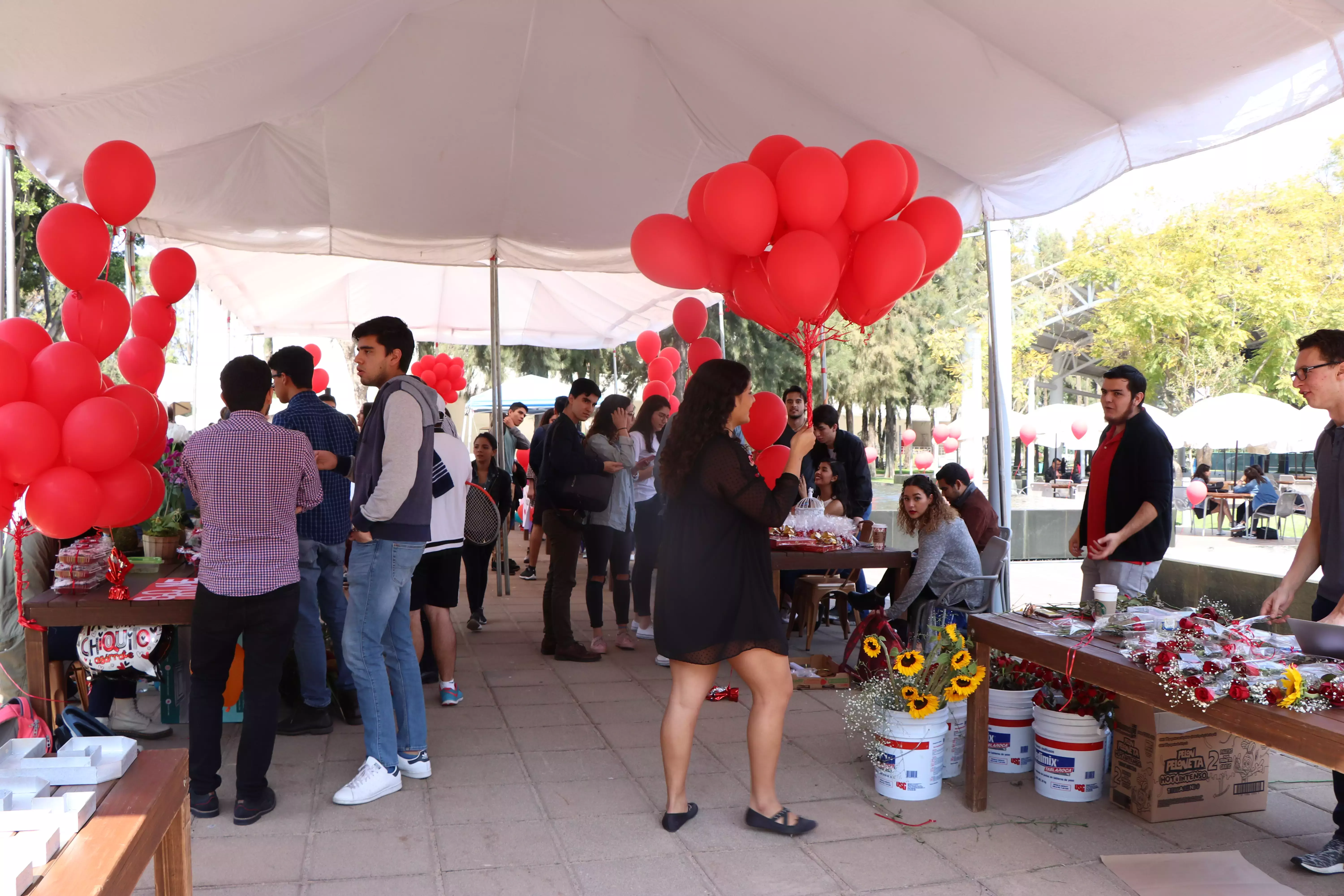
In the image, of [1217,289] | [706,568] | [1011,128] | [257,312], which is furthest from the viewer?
[1217,289]

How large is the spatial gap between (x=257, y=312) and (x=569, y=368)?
12314 mm

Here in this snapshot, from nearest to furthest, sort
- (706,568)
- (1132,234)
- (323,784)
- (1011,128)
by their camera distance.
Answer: (706,568)
(323,784)
(1011,128)
(1132,234)

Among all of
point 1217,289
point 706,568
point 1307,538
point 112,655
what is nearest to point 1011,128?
point 1307,538

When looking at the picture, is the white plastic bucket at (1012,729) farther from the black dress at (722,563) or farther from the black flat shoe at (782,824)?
the black dress at (722,563)

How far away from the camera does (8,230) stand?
4043mm

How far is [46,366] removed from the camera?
3.18 metres

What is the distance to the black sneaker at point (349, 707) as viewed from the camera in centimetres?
436

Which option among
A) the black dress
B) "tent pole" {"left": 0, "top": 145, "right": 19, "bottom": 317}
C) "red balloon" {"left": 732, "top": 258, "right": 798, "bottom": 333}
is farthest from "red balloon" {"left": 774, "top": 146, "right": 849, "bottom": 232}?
"tent pole" {"left": 0, "top": 145, "right": 19, "bottom": 317}

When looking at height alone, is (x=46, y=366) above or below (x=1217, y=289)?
below

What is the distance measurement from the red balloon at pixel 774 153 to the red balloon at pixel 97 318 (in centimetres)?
266

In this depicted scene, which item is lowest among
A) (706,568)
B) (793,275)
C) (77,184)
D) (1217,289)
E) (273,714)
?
(273,714)

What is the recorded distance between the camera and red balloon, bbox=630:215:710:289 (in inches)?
166

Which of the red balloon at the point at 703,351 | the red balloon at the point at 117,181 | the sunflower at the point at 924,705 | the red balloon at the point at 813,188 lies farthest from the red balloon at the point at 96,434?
the red balloon at the point at 703,351

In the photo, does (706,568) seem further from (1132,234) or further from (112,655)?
(1132,234)
